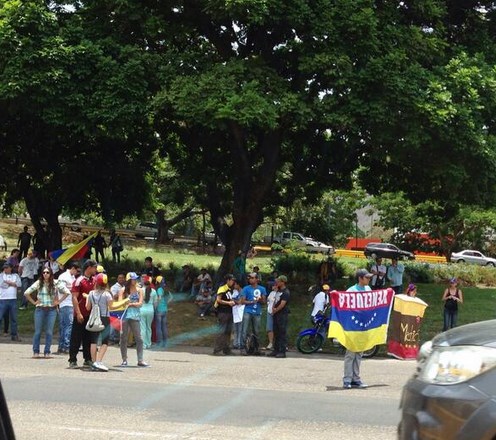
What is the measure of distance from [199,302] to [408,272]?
12669 mm

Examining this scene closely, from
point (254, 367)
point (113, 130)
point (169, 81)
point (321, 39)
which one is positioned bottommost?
point (254, 367)

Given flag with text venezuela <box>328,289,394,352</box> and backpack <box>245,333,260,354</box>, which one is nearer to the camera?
flag with text venezuela <box>328,289,394,352</box>

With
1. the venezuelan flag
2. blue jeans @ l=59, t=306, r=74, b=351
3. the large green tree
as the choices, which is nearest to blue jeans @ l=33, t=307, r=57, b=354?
blue jeans @ l=59, t=306, r=74, b=351

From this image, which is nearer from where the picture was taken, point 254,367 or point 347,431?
point 347,431

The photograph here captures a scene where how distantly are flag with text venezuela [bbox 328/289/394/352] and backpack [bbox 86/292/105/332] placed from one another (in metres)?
3.67

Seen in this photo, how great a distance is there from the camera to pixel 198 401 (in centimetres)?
916

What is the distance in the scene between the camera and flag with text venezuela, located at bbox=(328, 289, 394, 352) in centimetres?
1198

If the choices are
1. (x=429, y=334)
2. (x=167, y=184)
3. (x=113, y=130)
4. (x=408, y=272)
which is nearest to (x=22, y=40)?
(x=113, y=130)

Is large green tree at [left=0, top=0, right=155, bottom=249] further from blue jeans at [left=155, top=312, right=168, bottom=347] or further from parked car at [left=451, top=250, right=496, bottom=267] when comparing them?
parked car at [left=451, top=250, right=496, bottom=267]

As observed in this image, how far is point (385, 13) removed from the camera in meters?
18.6

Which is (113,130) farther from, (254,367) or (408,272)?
(408,272)

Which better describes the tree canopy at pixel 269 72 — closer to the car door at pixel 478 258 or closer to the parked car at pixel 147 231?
the car door at pixel 478 258

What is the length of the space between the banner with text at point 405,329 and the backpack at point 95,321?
645 cm

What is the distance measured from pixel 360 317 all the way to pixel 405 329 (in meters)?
3.37
